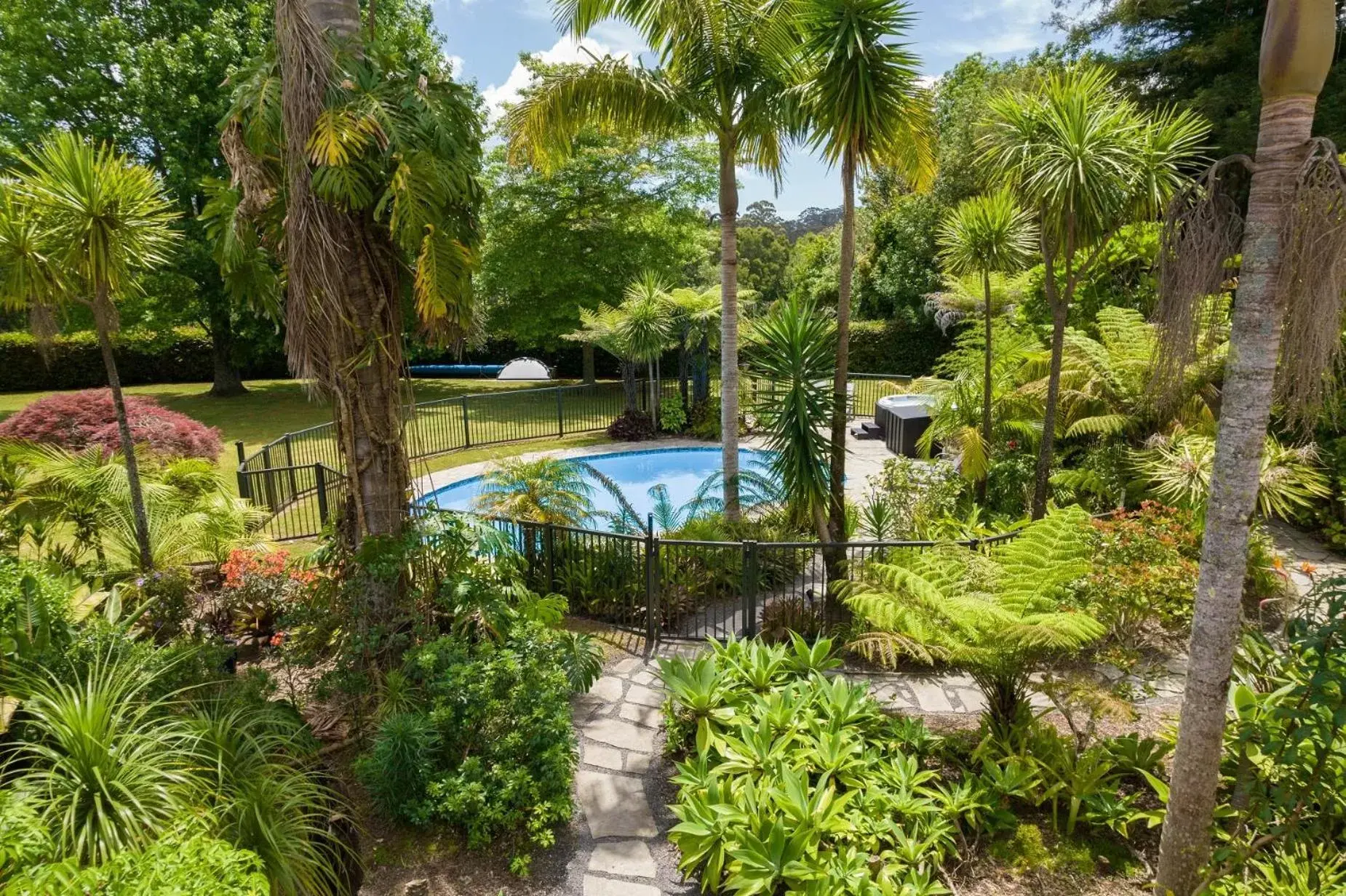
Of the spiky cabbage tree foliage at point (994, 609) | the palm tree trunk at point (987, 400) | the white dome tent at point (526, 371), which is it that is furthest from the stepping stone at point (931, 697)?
the white dome tent at point (526, 371)

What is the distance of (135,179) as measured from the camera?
563cm

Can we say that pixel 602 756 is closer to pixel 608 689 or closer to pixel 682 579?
pixel 608 689

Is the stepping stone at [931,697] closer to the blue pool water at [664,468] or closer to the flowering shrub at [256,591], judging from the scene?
the flowering shrub at [256,591]

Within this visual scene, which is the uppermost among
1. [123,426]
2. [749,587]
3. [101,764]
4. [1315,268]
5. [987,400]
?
[1315,268]

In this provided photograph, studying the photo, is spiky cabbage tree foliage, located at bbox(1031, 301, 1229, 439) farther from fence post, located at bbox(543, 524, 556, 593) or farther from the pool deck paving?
fence post, located at bbox(543, 524, 556, 593)

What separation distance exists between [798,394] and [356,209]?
384cm

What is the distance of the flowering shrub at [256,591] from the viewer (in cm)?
592

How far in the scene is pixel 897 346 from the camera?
21.2 meters

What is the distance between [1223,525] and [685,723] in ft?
10.8

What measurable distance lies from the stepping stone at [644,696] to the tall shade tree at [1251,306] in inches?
127

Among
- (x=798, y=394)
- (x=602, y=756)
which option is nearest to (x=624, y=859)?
(x=602, y=756)

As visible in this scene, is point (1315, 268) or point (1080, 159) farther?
point (1080, 159)

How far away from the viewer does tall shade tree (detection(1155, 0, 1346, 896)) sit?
260 cm

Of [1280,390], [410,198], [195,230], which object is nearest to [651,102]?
[410,198]
